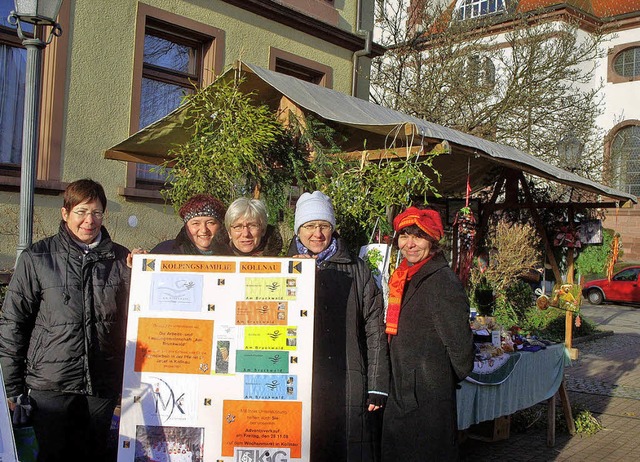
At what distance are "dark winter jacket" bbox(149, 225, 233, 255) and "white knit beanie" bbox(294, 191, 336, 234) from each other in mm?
405

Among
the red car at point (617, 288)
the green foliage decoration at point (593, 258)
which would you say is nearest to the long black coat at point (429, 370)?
the green foliage decoration at point (593, 258)

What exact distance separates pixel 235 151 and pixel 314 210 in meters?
1.13

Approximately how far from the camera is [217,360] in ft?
9.57

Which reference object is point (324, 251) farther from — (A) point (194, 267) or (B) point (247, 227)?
(A) point (194, 267)

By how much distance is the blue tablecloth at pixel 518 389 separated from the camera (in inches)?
203

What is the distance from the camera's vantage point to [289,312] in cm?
296

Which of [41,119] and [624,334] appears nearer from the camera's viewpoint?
[41,119]

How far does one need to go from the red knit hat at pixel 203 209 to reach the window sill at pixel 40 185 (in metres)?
4.76

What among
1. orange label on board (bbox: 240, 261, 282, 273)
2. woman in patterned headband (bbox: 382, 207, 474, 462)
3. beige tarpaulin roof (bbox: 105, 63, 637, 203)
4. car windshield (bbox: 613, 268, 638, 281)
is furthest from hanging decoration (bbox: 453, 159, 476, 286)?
car windshield (bbox: 613, 268, 638, 281)

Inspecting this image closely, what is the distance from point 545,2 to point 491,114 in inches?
600

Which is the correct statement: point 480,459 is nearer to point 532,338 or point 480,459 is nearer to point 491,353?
point 491,353

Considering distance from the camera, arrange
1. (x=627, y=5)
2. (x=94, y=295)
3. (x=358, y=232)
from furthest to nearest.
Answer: (x=627, y=5), (x=358, y=232), (x=94, y=295)

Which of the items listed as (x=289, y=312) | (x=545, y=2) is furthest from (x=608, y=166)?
(x=289, y=312)

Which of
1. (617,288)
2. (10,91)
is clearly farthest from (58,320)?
(617,288)
